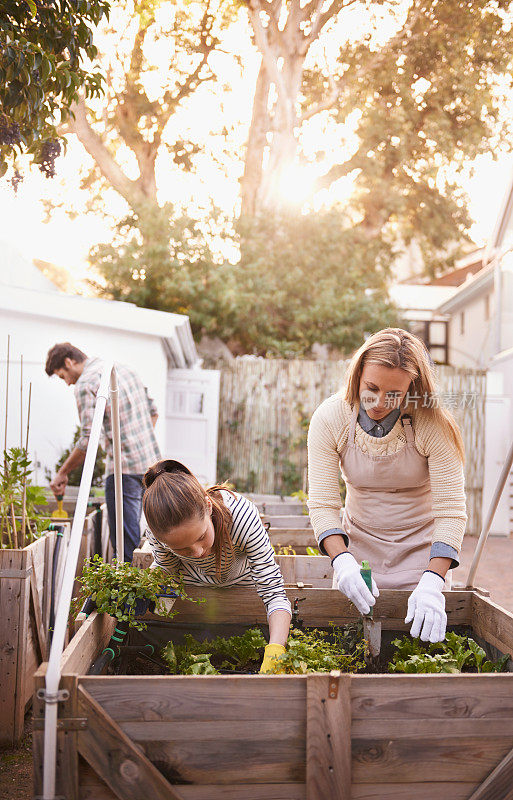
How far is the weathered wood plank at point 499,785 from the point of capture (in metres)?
1.82

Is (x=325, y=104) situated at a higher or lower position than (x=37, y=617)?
higher

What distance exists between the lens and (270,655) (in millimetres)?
2203

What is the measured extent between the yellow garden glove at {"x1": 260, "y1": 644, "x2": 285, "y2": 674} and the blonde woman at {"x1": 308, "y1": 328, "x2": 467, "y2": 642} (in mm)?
308

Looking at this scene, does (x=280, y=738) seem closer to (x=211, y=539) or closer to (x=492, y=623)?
(x=211, y=539)

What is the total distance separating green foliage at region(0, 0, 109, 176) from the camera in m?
3.26

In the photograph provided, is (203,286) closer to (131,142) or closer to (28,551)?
(131,142)

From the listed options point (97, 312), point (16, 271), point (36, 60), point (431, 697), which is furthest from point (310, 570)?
point (16, 271)

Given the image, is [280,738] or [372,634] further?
[372,634]

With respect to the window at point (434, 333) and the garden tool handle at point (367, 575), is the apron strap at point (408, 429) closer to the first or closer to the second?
the garden tool handle at point (367, 575)

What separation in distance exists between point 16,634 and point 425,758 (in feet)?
6.42

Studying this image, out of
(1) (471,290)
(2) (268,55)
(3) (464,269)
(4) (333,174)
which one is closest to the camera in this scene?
(2) (268,55)

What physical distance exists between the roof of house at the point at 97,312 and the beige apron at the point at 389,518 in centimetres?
452

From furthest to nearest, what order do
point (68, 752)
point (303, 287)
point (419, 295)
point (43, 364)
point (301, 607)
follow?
point (419, 295)
point (303, 287)
point (43, 364)
point (301, 607)
point (68, 752)

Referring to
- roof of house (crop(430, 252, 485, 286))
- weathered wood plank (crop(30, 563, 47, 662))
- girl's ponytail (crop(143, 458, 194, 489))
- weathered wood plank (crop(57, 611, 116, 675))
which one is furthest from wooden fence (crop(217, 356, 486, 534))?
roof of house (crop(430, 252, 485, 286))
